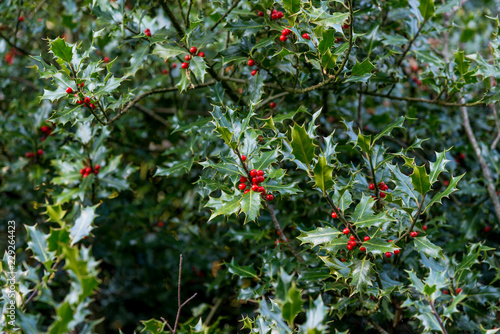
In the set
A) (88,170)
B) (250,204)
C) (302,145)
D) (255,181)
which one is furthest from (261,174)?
(88,170)

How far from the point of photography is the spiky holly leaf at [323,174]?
56.9 inches

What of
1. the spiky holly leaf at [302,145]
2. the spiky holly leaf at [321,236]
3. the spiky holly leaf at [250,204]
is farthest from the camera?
the spiky holly leaf at [321,236]

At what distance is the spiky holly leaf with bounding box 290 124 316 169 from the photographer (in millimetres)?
1417

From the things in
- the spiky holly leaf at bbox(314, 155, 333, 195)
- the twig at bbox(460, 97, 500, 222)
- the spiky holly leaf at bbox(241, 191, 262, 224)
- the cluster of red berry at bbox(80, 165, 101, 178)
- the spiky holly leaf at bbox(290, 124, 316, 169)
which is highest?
the spiky holly leaf at bbox(290, 124, 316, 169)

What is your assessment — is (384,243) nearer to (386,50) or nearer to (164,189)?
(386,50)

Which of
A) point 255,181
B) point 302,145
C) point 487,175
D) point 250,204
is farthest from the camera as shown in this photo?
point 487,175

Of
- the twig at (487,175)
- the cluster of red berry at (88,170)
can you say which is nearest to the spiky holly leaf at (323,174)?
the twig at (487,175)

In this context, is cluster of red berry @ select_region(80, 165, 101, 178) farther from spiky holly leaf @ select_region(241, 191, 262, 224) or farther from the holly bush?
spiky holly leaf @ select_region(241, 191, 262, 224)

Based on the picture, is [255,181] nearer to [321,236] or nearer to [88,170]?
[321,236]

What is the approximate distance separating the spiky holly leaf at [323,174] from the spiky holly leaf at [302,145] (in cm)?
5

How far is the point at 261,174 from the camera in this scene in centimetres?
167

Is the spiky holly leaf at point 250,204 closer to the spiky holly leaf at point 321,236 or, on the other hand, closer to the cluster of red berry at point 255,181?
the cluster of red berry at point 255,181

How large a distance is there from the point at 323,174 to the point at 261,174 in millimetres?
298

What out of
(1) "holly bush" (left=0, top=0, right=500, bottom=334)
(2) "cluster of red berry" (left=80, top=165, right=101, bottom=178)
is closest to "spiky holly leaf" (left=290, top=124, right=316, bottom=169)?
(1) "holly bush" (left=0, top=0, right=500, bottom=334)
